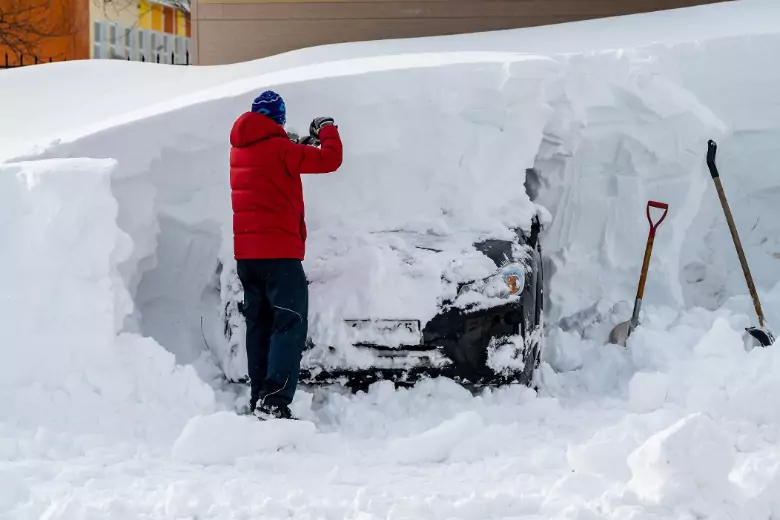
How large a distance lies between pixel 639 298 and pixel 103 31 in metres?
27.0

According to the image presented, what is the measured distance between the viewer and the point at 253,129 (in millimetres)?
5316

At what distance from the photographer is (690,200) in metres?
7.49

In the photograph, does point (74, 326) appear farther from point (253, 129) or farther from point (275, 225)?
point (253, 129)

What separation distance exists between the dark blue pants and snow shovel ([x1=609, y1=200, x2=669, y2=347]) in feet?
8.05

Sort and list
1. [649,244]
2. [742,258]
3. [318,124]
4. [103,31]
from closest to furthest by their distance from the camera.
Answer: [318,124]
[649,244]
[742,258]
[103,31]

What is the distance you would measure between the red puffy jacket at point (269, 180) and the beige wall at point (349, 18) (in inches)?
313

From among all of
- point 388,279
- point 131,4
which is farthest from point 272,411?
point 131,4

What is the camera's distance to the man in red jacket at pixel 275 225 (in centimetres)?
522

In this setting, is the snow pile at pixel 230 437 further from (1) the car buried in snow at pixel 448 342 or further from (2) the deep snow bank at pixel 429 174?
(2) the deep snow bank at pixel 429 174

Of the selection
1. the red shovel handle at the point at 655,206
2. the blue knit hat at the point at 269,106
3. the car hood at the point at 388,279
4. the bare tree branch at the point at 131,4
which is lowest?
the car hood at the point at 388,279

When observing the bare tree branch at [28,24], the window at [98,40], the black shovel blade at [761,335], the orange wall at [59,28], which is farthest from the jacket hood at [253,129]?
the window at [98,40]

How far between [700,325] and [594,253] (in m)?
1.00

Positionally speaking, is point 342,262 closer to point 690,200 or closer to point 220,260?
point 220,260

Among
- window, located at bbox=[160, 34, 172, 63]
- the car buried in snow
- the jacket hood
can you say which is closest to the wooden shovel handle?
the car buried in snow
